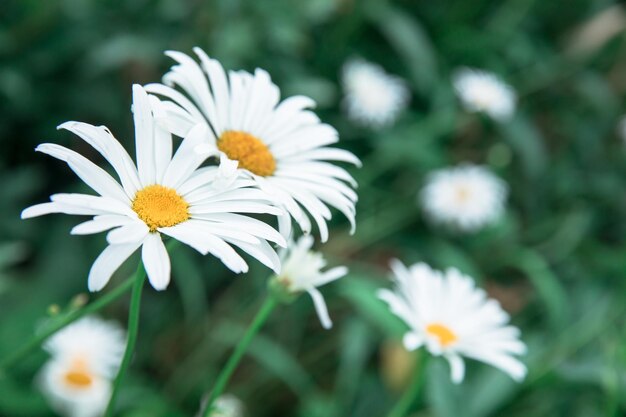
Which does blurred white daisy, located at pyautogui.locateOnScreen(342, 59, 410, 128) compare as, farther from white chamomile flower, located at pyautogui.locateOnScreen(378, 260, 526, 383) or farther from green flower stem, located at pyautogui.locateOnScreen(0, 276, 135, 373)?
green flower stem, located at pyautogui.locateOnScreen(0, 276, 135, 373)

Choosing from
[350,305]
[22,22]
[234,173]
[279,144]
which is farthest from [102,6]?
[234,173]

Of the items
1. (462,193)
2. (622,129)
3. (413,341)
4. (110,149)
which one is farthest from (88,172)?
(622,129)

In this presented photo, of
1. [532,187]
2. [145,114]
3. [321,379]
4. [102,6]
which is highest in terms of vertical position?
[102,6]

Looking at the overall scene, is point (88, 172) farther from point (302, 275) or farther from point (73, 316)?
point (302, 275)

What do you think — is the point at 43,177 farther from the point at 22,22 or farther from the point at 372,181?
the point at 372,181

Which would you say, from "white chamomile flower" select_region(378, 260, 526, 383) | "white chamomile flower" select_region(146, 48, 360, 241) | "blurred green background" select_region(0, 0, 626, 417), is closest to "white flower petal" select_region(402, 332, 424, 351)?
"white chamomile flower" select_region(378, 260, 526, 383)
